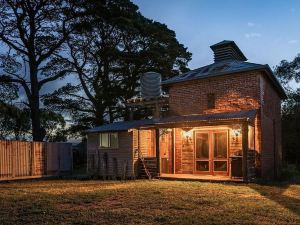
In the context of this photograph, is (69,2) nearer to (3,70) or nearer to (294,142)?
(3,70)

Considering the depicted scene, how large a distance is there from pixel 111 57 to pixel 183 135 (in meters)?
14.6

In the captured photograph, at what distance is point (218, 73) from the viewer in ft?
63.1

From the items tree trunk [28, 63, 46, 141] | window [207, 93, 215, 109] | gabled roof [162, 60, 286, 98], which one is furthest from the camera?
tree trunk [28, 63, 46, 141]

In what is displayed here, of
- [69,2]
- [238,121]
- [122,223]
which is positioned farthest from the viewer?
[69,2]

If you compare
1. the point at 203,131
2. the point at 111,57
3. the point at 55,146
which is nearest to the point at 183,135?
the point at 203,131

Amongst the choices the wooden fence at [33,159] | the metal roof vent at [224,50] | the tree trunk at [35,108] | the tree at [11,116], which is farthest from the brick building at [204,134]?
the tree at [11,116]

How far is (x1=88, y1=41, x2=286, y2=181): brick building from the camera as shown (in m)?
18.1

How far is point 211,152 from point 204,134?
94 cm

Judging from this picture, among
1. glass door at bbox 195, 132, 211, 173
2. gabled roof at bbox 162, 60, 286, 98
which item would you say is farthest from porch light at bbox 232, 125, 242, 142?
gabled roof at bbox 162, 60, 286, 98

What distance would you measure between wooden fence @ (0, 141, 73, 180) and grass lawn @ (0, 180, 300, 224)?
19.8 feet

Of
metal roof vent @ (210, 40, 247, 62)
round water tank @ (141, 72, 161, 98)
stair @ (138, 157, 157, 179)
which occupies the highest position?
metal roof vent @ (210, 40, 247, 62)

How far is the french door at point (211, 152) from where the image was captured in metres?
18.7

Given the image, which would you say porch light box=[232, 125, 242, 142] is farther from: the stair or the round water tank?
the round water tank

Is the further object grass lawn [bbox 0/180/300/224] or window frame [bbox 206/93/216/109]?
window frame [bbox 206/93/216/109]
